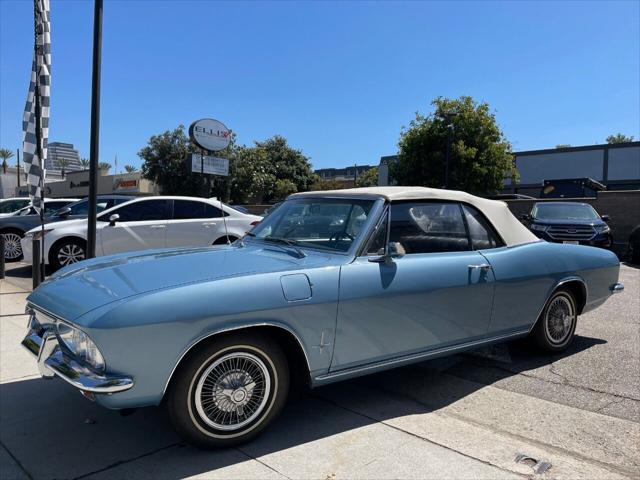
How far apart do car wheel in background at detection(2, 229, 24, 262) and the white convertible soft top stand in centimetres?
1010

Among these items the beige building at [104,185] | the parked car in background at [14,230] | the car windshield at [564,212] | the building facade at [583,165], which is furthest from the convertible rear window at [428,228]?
the beige building at [104,185]

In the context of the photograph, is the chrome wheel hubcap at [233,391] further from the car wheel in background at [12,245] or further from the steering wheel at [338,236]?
the car wheel in background at [12,245]

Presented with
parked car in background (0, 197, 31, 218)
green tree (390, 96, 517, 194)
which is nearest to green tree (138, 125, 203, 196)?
green tree (390, 96, 517, 194)

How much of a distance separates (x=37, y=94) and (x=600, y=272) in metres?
7.27

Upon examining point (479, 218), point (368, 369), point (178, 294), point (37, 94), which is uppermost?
point (37, 94)

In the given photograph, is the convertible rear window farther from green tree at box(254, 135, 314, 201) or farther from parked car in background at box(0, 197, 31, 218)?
green tree at box(254, 135, 314, 201)

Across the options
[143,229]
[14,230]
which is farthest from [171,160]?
[143,229]

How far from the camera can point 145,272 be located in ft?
9.98

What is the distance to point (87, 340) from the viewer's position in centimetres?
261

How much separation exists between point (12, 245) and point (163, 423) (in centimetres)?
1051

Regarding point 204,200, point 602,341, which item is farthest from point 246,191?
point 602,341

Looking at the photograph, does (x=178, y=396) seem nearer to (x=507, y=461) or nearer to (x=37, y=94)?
(x=507, y=461)

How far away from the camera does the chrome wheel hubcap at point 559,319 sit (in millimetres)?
4668

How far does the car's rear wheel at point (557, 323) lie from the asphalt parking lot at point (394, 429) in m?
0.21
